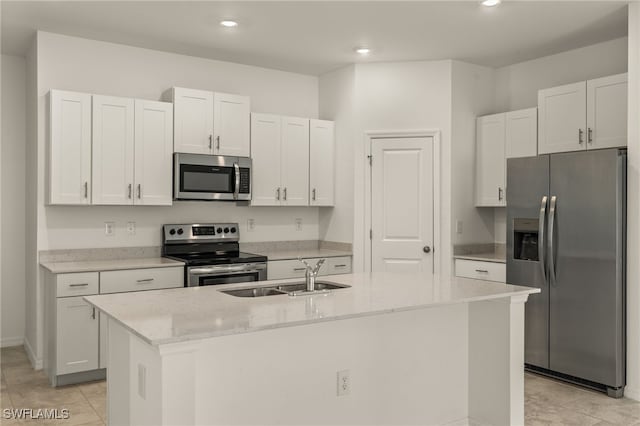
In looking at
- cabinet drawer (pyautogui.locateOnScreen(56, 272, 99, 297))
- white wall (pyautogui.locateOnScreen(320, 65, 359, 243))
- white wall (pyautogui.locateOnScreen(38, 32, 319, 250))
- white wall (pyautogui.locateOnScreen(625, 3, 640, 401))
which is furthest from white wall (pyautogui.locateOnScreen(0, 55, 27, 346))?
white wall (pyautogui.locateOnScreen(625, 3, 640, 401))

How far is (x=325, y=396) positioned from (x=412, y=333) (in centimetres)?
63

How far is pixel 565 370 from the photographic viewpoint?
13.5 ft

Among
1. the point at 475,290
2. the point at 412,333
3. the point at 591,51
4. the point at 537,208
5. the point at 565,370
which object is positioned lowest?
the point at 565,370

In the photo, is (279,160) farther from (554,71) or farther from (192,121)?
(554,71)

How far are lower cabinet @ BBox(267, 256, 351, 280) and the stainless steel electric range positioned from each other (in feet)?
0.43

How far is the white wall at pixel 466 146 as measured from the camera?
5.25 m

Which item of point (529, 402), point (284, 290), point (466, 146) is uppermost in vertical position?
point (466, 146)

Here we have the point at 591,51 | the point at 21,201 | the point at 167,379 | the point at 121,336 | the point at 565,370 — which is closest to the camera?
the point at 167,379

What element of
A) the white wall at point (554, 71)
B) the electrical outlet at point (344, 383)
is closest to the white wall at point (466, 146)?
the white wall at point (554, 71)

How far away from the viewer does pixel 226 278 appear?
457 cm

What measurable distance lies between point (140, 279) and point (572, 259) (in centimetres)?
322

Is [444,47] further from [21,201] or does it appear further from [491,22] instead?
[21,201]

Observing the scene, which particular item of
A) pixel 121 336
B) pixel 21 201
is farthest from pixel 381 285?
pixel 21 201

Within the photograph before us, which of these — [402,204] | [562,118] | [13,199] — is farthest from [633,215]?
[13,199]
